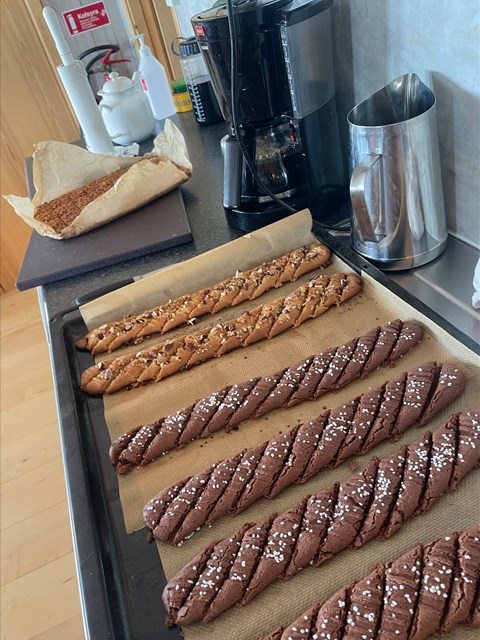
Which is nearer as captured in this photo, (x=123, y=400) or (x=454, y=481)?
(x=454, y=481)

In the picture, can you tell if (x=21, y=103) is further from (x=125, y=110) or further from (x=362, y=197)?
(x=362, y=197)

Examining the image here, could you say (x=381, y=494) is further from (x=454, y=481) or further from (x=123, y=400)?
(x=123, y=400)

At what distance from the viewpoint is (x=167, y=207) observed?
1.44m

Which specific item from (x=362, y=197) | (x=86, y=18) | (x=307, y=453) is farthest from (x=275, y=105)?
(x=86, y=18)

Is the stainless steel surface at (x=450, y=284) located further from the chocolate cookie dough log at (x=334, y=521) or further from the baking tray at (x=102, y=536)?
the chocolate cookie dough log at (x=334, y=521)

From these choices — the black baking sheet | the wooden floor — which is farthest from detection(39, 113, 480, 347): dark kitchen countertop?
the wooden floor

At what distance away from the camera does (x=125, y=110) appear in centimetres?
188

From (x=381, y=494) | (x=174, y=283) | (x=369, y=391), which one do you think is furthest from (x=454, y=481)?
(x=174, y=283)

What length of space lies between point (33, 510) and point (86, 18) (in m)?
2.26

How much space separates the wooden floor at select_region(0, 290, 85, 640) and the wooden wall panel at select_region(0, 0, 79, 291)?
87 centimetres

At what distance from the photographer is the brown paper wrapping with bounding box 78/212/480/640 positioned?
2.25ft

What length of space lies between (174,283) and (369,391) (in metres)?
0.51

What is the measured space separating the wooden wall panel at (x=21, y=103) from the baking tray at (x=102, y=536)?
214 cm

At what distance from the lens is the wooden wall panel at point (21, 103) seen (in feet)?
8.27
